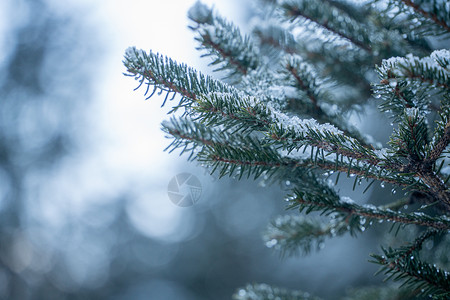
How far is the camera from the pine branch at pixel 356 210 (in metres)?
0.50

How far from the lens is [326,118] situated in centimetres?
68

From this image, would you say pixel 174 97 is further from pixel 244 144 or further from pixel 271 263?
pixel 271 263

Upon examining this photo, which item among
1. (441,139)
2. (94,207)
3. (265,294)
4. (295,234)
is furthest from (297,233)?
(94,207)

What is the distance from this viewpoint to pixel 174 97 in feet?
1.65

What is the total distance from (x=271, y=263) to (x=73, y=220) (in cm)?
259

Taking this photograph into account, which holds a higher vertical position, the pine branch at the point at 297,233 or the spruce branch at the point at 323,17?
the spruce branch at the point at 323,17

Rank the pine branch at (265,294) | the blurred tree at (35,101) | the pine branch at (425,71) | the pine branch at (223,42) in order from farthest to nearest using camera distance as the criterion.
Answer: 1. the blurred tree at (35,101)
2. the pine branch at (265,294)
3. the pine branch at (223,42)
4. the pine branch at (425,71)

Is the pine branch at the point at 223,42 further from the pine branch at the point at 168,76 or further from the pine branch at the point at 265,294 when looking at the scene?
the pine branch at the point at 265,294

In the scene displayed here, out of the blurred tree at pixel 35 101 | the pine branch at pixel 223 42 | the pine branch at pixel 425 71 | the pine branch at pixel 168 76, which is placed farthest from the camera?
the blurred tree at pixel 35 101

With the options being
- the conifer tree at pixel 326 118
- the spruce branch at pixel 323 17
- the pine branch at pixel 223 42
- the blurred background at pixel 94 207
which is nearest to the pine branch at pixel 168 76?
the conifer tree at pixel 326 118

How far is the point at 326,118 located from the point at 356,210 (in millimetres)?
196

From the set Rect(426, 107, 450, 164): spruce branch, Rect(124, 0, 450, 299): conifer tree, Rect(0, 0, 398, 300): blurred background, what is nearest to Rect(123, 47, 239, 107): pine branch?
Rect(124, 0, 450, 299): conifer tree

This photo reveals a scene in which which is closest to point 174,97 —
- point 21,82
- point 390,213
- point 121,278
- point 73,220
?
point 390,213

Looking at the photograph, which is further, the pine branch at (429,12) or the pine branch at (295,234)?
the pine branch at (295,234)
